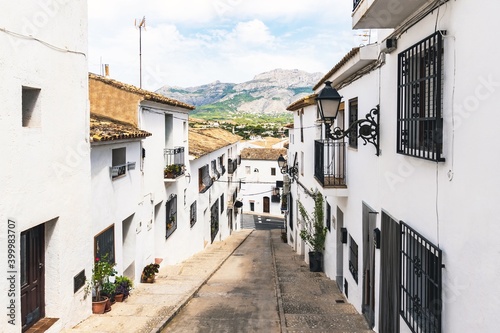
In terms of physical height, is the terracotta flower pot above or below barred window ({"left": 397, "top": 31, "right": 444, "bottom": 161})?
below

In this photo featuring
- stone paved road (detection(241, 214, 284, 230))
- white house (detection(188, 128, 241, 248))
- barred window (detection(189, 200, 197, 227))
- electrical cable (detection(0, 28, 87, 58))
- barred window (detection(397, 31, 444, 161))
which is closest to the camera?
barred window (detection(397, 31, 444, 161))

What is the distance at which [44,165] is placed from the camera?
654 cm

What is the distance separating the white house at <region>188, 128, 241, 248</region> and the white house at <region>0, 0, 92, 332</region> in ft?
35.3

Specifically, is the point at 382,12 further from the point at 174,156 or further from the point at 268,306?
the point at 174,156

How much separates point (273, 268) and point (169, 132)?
6.38m

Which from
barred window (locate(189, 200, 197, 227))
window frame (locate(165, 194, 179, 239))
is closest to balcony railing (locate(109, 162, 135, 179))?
window frame (locate(165, 194, 179, 239))

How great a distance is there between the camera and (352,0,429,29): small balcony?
217 inches

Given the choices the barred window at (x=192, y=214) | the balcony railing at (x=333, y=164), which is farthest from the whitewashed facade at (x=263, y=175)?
the balcony railing at (x=333, y=164)

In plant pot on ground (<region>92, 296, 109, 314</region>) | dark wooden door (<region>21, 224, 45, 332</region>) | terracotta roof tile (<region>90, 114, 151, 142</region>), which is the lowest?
plant pot on ground (<region>92, 296, 109, 314</region>)

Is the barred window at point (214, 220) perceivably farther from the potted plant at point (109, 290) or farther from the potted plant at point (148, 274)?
the potted plant at point (109, 290)

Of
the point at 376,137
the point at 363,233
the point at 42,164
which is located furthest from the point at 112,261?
the point at 376,137

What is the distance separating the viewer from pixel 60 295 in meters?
7.27

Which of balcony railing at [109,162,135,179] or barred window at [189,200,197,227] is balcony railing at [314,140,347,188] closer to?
balcony railing at [109,162,135,179]

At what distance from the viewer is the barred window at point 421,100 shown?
15.6 ft
